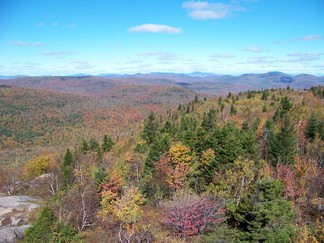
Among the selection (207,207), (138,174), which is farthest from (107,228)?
(138,174)

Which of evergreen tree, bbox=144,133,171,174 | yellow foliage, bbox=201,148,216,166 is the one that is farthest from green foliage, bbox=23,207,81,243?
yellow foliage, bbox=201,148,216,166

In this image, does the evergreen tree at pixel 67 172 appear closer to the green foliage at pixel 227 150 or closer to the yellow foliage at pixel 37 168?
the yellow foliage at pixel 37 168

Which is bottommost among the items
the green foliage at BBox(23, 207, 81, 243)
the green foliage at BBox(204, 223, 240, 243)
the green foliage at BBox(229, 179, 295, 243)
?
the green foliage at BBox(23, 207, 81, 243)

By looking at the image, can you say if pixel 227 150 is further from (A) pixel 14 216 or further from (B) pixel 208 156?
(A) pixel 14 216

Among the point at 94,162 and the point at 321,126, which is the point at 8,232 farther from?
the point at 321,126

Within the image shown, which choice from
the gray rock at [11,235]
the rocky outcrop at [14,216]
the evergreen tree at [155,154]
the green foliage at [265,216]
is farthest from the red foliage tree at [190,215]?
the rocky outcrop at [14,216]

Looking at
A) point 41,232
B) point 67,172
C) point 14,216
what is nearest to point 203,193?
point 41,232

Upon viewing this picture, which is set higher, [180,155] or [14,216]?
[180,155]

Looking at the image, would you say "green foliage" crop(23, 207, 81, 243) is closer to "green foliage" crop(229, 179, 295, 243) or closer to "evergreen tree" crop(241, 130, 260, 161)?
"green foliage" crop(229, 179, 295, 243)

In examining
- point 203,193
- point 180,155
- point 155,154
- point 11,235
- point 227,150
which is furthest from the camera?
point 155,154
